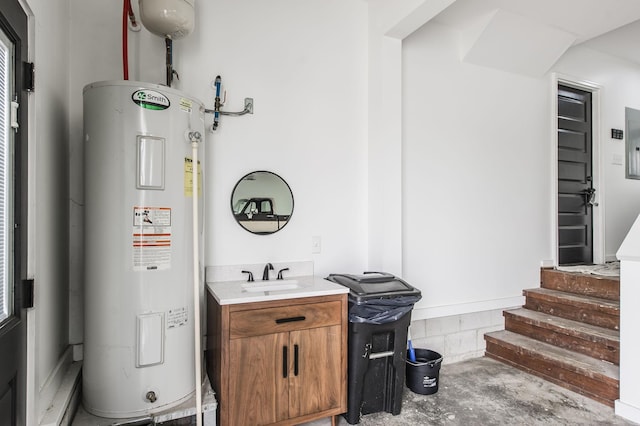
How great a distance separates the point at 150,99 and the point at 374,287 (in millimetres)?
1673

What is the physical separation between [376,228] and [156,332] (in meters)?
1.77

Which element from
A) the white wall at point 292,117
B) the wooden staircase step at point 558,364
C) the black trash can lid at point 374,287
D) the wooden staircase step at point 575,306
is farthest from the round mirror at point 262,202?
the wooden staircase step at point 575,306

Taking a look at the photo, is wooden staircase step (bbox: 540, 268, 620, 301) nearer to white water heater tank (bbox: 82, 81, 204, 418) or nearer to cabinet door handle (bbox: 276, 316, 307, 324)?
cabinet door handle (bbox: 276, 316, 307, 324)

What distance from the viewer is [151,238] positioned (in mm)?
1797

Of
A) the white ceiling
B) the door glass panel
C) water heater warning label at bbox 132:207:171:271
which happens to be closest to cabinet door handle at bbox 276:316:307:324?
water heater warning label at bbox 132:207:171:271

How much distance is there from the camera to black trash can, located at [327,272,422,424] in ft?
7.55

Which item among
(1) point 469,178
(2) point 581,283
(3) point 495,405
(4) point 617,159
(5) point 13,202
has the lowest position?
(3) point 495,405

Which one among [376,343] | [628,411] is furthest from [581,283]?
[376,343]

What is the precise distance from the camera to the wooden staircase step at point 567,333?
2.82 m

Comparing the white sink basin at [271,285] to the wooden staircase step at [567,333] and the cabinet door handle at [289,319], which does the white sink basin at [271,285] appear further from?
the wooden staircase step at [567,333]

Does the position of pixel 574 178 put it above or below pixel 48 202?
above

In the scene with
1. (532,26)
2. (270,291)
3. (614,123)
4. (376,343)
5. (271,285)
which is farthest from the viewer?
(614,123)

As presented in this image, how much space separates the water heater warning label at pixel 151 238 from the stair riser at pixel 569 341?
3.20 metres

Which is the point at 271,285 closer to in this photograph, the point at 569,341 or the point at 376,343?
the point at 376,343
